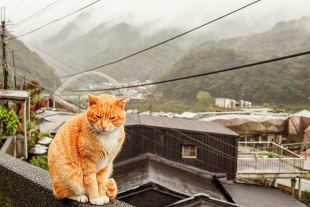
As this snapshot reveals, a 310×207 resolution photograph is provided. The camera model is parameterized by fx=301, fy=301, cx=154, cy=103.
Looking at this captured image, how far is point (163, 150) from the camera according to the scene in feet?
34.2

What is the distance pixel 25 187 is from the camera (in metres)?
2.22

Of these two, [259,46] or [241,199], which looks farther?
[259,46]

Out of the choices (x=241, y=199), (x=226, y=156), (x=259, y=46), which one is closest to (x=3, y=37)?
(x=226, y=156)

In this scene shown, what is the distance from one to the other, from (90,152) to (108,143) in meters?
0.11

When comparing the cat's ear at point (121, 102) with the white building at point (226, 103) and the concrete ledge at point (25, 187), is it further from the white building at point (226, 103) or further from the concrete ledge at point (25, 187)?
the white building at point (226, 103)

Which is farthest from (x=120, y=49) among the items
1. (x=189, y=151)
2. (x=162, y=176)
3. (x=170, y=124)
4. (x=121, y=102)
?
(x=121, y=102)

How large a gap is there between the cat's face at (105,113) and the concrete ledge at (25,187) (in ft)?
1.51

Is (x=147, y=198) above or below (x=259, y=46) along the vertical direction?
→ below

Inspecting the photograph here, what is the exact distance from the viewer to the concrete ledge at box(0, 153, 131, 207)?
193 centimetres

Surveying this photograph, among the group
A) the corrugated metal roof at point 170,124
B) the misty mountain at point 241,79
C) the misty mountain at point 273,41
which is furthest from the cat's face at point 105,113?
the misty mountain at point 273,41

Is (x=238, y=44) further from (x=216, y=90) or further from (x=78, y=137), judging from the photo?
(x=78, y=137)

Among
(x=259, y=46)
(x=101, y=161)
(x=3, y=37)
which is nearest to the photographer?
(x=101, y=161)

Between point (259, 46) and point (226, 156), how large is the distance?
6690 centimetres

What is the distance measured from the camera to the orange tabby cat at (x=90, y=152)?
1.65 m
